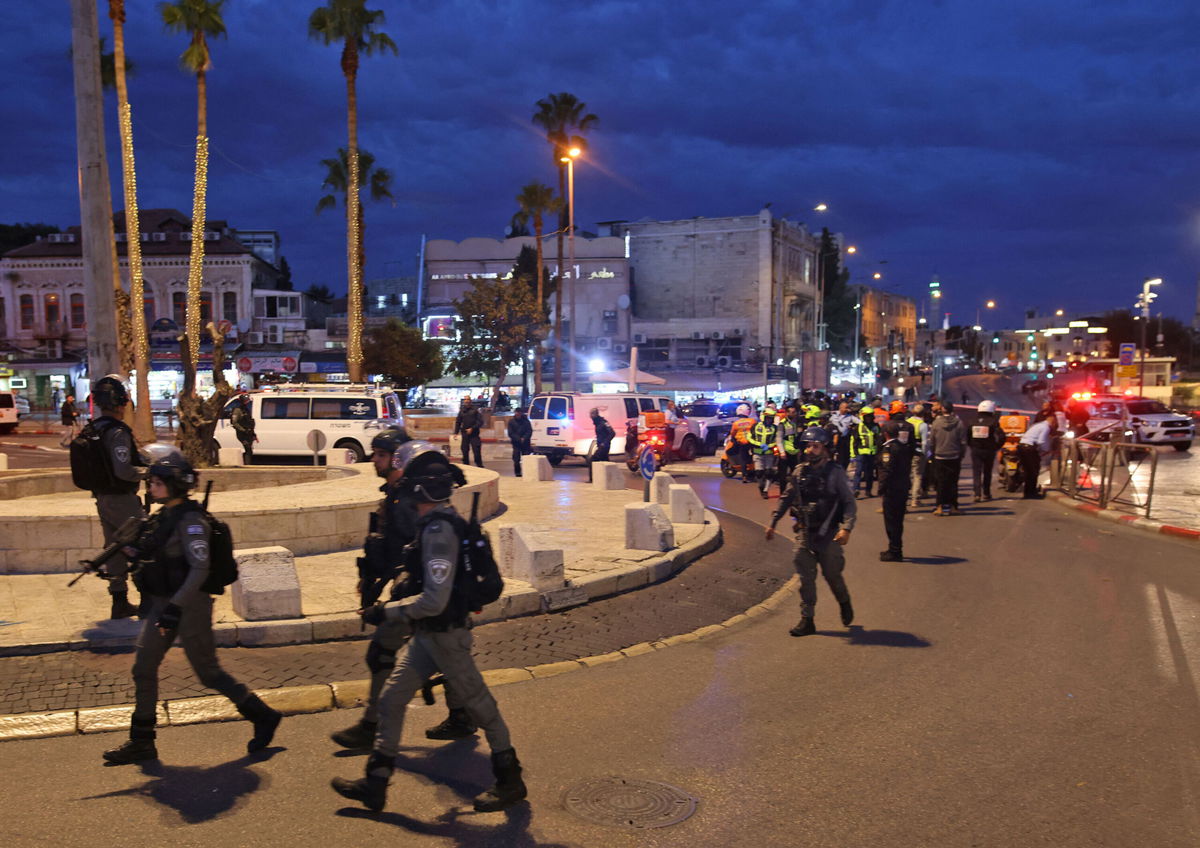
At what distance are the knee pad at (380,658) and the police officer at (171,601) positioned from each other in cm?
70

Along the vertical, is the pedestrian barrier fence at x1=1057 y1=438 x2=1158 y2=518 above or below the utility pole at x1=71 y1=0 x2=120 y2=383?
below

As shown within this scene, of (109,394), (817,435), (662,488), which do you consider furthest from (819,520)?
(662,488)

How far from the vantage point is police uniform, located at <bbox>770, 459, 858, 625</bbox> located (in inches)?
302

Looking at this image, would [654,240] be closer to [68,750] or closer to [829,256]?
[829,256]

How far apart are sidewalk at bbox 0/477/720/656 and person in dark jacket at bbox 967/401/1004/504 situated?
606 centimetres

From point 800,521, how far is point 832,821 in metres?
3.73

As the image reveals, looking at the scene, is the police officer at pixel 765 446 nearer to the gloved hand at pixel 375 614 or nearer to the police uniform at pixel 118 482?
the police uniform at pixel 118 482

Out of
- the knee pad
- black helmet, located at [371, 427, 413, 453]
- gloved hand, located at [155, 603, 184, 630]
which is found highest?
black helmet, located at [371, 427, 413, 453]

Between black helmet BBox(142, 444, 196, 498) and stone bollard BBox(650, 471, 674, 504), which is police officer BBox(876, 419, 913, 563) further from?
black helmet BBox(142, 444, 196, 498)

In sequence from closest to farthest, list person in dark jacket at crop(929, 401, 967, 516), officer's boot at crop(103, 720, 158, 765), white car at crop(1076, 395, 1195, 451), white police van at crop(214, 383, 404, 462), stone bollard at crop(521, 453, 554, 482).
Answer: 1. officer's boot at crop(103, 720, 158, 765)
2. person in dark jacket at crop(929, 401, 967, 516)
3. stone bollard at crop(521, 453, 554, 482)
4. white police van at crop(214, 383, 404, 462)
5. white car at crop(1076, 395, 1195, 451)

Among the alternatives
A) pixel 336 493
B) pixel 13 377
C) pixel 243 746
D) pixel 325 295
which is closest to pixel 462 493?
pixel 336 493

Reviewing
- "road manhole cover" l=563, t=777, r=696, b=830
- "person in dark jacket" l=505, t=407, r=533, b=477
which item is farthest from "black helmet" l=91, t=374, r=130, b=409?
"person in dark jacket" l=505, t=407, r=533, b=477

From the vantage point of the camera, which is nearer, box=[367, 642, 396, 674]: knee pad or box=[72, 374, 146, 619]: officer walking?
box=[367, 642, 396, 674]: knee pad

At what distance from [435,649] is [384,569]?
84 cm
